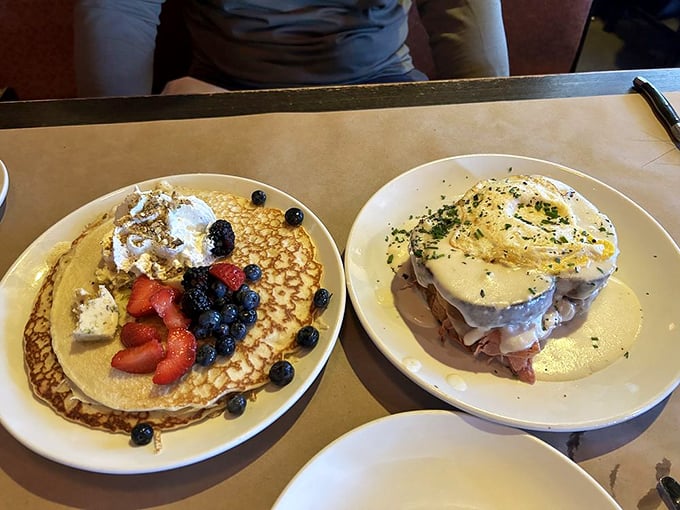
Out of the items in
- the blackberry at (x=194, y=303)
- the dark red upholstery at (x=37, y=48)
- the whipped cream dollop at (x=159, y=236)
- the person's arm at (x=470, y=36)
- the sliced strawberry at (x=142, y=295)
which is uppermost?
the person's arm at (x=470, y=36)

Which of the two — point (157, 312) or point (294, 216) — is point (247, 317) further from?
point (294, 216)

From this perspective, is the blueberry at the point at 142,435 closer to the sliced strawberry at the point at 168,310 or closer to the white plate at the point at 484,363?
the sliced strawberry at the point at 168,310

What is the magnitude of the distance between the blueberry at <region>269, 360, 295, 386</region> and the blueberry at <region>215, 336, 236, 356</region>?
0.10 m

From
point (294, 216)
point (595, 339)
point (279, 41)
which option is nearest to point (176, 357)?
point (294, 216)

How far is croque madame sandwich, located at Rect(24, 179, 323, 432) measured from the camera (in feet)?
3.79

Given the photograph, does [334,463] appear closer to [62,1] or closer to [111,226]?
[111,226]

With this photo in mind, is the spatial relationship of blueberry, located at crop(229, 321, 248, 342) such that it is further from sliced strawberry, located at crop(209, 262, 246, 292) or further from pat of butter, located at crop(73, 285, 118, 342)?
pat of butter, located at crop(73, 285, 118, 342)

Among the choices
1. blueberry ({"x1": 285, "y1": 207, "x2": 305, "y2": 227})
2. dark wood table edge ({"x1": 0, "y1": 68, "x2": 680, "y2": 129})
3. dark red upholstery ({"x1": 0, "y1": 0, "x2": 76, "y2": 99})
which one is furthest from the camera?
dark red upholstery ({"x1": 0, "y1": 0, "x2": 76, "y2": 99})

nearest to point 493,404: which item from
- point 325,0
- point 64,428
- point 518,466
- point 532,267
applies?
point 518,466

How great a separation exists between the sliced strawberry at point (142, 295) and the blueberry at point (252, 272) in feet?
0.66

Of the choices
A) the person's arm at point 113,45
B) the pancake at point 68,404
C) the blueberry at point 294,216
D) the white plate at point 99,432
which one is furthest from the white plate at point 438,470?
the person's arm at point 113,45

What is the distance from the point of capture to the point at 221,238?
1.39 meters

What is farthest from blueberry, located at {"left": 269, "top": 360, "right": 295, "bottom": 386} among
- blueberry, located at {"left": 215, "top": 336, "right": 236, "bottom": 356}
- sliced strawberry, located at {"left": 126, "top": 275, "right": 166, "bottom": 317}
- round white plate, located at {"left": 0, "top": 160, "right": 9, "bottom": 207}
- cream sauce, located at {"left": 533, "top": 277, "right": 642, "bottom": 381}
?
round white plate, located at {"left": 0, "top": 160, "right": 9, "bottom": 207}

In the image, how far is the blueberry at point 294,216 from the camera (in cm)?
150
